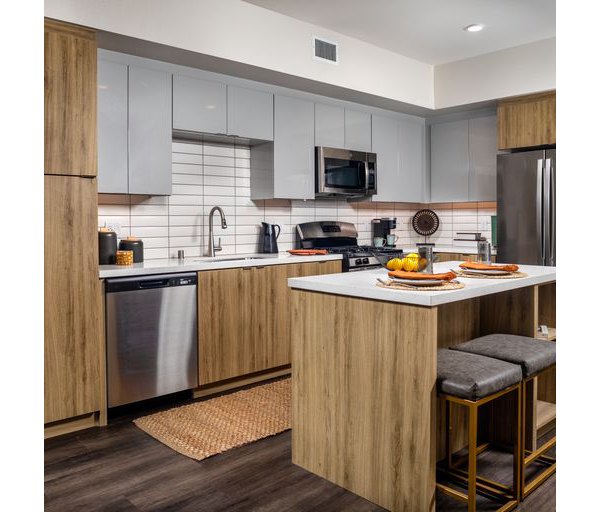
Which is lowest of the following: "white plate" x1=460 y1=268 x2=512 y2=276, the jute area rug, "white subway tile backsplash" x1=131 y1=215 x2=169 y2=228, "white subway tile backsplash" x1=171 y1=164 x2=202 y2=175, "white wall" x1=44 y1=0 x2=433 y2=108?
the jute area rug

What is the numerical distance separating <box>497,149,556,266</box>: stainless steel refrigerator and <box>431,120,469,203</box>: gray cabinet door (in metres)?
0.62

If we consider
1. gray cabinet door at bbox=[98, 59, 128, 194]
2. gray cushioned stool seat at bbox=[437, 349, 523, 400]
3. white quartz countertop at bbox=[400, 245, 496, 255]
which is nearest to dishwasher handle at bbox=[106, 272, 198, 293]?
gray cabinet door at bbox=[98, 59, 128, 194]

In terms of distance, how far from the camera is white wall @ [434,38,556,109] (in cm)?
452

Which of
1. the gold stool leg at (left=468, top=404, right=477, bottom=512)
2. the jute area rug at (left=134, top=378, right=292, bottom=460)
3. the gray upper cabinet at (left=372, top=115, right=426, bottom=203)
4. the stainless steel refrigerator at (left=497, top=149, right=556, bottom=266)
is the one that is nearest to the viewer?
the gold stool leg at (left=468, top=404, right=477, bottom=512)

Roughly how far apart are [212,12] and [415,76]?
2242mm

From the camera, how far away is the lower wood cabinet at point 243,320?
350 cm

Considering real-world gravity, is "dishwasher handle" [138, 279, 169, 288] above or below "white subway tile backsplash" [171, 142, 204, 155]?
below

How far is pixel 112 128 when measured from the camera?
10.9 feet

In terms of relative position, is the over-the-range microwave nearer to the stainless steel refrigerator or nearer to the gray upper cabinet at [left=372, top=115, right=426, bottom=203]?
the gray upper cabinet at [left=372, top=115, right=426, bottom=203]

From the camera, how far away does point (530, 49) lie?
459cm

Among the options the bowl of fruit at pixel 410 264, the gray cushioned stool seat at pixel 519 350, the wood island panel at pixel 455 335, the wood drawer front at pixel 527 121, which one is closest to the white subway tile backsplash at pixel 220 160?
the bowl of fruit at pixel 410 264

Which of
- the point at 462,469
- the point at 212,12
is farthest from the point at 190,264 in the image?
the point at 462,469

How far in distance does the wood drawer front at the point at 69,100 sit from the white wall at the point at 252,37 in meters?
0.11

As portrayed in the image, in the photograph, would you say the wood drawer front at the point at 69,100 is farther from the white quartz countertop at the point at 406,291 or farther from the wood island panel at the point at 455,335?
the wood island panel at the point at 455,335
